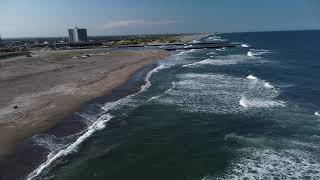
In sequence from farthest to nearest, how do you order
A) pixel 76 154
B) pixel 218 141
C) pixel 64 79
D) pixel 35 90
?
pixel 64 79 → pixel 35 90 → pixel 218 141 → pixel 76 154

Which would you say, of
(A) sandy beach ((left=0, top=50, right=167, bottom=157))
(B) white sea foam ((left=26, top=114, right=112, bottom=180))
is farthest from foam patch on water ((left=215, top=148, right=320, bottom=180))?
(A) sandy beach ((left=0, top=50, right=167, bottom=157))

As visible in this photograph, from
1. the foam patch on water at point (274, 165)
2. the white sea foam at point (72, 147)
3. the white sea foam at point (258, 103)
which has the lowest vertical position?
the foam patch on water at point (274, 165)

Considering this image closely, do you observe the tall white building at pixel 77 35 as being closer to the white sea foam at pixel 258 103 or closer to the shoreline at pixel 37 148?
the shoreline at pixel 37 148

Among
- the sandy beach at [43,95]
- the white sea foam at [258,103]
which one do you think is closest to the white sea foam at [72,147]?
the sandy beach at [43,95]

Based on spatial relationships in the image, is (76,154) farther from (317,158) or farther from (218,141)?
(317,158)

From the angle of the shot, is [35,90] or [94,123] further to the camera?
[35,90]

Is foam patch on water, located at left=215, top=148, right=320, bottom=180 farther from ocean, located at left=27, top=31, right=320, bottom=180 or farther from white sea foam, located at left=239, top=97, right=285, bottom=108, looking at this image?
white sea foam, located at left=239, top=97, right=285, bottom=108

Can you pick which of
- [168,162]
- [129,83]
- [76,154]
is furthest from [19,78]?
[168,162]
